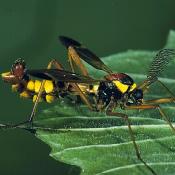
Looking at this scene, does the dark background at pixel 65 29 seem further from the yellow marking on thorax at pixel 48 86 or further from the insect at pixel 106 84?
the yellow marking on thorax at pixel 48 86

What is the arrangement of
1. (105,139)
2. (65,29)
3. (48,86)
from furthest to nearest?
(65,29) → (48,86) → (105,139)

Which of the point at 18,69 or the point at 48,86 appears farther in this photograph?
the point at 48,86

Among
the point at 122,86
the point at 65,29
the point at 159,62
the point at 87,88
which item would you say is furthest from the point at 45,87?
the point at 65,29

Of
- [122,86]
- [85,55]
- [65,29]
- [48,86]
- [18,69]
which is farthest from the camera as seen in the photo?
[65,29]

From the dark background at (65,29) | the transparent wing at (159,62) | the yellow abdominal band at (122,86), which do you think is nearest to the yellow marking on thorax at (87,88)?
the yellow abdominal band at (122,86)

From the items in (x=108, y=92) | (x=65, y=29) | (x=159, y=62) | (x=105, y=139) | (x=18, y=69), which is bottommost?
(x=65, y=29)

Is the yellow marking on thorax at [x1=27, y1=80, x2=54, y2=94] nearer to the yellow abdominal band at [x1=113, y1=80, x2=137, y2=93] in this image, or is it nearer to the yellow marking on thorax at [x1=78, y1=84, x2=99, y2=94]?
the yellow marking on thorax at [x1=78, y1=84, x2=99, y2=94]

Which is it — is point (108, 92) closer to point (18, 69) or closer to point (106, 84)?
point (106, 84)

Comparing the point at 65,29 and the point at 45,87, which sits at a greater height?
the point at 45,87
